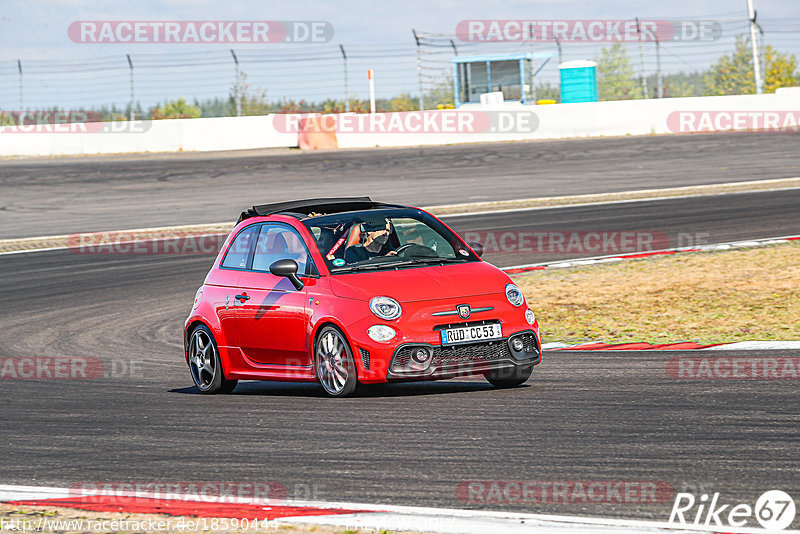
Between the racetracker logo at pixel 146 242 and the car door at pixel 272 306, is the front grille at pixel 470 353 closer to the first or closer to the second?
the car door at pixel 272 306

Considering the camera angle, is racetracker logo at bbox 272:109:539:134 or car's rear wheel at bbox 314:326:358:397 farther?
racetracker logo at bbox 272:109:539:134

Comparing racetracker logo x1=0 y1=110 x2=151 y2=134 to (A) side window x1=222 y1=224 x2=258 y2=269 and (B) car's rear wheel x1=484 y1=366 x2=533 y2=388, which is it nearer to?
(A) side window x1=222 y1=224 x2=258 y2=269

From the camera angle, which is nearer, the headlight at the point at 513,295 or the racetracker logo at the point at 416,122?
the headlight at the point at 513,295

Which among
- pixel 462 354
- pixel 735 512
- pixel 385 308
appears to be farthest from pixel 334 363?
pixel 735 512

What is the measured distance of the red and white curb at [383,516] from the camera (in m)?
4.91

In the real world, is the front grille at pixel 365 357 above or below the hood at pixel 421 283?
below

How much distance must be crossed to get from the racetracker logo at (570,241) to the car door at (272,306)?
1013 centimetres

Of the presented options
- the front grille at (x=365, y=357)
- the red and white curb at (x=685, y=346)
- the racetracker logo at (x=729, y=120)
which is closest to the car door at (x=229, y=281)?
the front grille at (x=365, y=357)

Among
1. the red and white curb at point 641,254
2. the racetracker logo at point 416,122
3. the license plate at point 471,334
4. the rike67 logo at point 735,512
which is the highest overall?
the racetracker logo at point 416,122

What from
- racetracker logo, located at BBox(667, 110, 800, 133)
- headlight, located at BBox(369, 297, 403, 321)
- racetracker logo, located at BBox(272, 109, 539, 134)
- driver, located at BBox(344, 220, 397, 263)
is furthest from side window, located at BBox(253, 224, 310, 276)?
racetracker logo, located at BBox(667, 110, 800, 133)

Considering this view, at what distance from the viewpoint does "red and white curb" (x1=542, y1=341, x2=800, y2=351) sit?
10250 millimetres

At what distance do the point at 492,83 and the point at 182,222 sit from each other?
109 feet

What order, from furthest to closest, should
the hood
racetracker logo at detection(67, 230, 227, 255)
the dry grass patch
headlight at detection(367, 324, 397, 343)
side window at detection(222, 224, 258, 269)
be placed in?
racetracker logo at detection(67, 230, 227, 255) < the dry grass patch < side window at detection(222, 224, 258, 269) < the hood < headlight at detection(367, 324, 397, 343)

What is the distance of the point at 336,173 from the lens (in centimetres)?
3622
